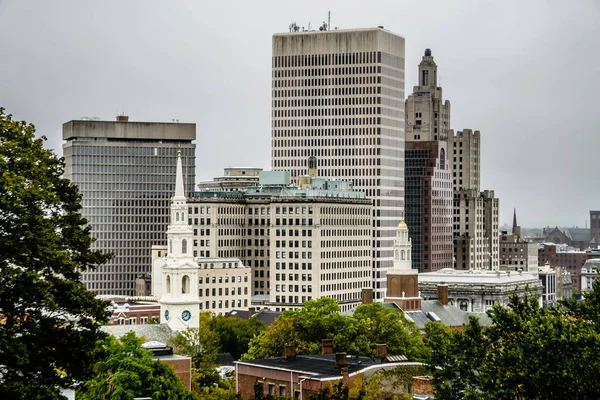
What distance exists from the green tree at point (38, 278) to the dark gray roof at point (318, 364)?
39.8 meters

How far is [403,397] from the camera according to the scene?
11419 cm

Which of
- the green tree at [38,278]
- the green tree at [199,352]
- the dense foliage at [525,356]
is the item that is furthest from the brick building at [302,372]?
the green tree at [38,278]

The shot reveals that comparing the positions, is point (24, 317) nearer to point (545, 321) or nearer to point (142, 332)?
point (545, 321)

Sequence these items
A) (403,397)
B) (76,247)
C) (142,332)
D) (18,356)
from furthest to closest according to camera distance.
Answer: (142,332)
(403,397)
(76,247)
(18,356)

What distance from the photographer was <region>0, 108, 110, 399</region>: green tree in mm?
76562

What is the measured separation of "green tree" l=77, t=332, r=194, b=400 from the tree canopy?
40.2m

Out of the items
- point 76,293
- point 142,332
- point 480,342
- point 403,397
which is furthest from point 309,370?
point 142,332

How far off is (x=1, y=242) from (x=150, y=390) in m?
42.3

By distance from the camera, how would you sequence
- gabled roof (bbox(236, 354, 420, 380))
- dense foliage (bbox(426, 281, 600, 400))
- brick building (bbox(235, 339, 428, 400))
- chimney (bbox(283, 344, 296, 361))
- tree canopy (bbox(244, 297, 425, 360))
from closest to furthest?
dense foliage (bbox(426, 281, 600, 400)) → brick building (bbox(235, 339, 428, 400)) → gabled roof (bbox(236, 354, 420, 380)) → chimney (bbox(283, 344, 296, 361)) → tree canopy (bbox(244, 297, 425, 360))

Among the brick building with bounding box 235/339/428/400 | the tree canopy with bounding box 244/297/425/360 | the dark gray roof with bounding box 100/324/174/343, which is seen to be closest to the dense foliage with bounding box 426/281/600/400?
the brick building with bounding box 235/339/428/400

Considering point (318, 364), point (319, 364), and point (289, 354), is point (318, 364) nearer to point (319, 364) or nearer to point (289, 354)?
point (319, 364)

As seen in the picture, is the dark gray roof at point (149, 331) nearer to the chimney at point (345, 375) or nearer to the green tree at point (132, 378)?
the green tree at point (132, 378)

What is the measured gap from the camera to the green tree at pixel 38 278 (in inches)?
3014

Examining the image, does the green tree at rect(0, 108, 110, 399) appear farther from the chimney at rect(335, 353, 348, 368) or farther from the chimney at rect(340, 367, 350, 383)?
the chimney at rect(335, 353, 348, 368)
